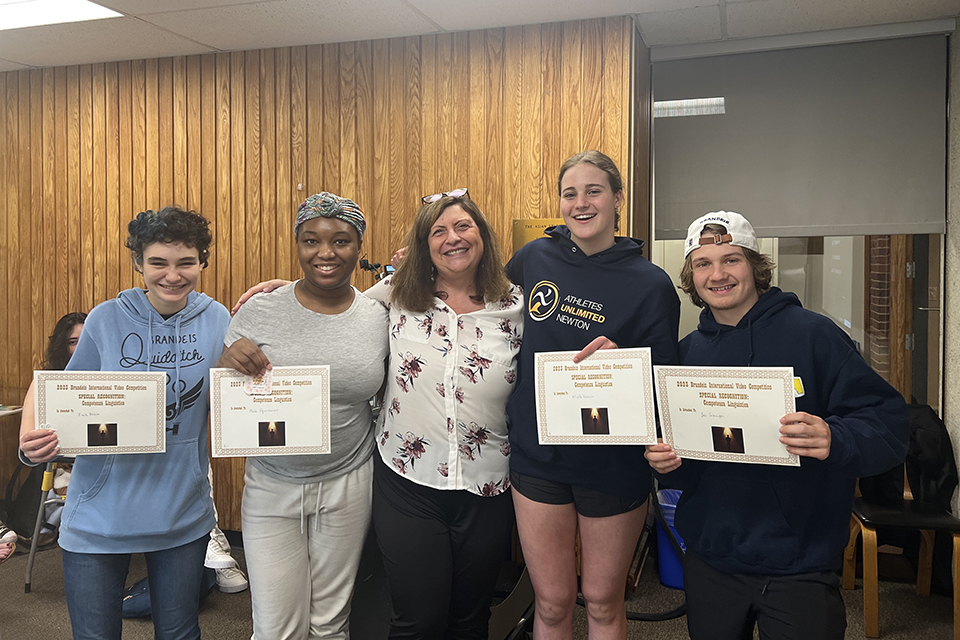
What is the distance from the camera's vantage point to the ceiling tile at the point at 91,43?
348 centimetres

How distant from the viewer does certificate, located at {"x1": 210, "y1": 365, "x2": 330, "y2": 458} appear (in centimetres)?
179

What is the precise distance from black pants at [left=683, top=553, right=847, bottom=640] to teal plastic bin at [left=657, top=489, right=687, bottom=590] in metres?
1.67

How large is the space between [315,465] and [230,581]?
1811mm

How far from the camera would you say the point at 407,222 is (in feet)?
12.2

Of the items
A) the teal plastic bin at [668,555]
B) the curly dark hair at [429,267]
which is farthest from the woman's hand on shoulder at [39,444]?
the teal plastic bin at [668,555]

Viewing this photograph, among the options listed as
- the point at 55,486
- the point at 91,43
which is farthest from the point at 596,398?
the point at 91,43

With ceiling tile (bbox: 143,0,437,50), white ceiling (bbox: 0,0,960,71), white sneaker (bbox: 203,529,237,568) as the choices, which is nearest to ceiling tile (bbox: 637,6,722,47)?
white ceiling (bbox: 0,0,960,71)

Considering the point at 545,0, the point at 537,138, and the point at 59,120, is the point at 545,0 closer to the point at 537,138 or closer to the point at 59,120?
the point at 537,138

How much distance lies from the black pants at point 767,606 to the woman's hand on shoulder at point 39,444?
1704mm

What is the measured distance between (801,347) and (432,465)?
0.98 m

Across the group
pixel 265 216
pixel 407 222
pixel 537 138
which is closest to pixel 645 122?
pixel 537 138

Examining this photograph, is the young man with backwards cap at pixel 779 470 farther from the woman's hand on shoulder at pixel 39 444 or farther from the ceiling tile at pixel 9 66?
the ceiling tile at pixel 9 66

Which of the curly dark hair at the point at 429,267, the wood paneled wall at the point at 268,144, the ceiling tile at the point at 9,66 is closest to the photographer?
the curly dark hair at the point at 429,267

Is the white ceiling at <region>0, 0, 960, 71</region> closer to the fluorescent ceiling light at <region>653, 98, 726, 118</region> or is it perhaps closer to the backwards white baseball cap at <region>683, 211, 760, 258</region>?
the fluorescent ceiling light at <region>653, 98, 726, 118</region>
